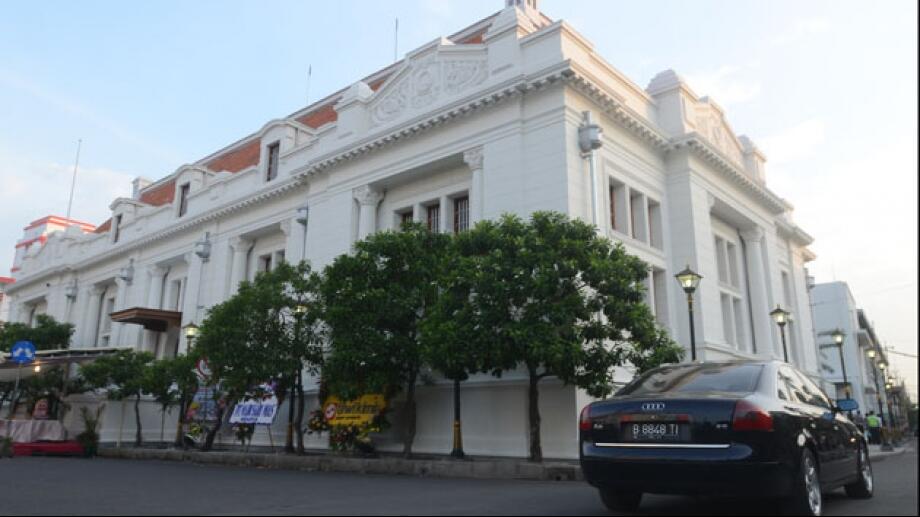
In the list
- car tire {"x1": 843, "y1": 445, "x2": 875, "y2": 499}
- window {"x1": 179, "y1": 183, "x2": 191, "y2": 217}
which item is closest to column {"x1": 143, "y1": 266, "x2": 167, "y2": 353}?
window {"x1": 179, "y1": 183, "x2": 191, "y2": 217}

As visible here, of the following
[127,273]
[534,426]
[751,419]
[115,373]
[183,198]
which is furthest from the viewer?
[127,273]

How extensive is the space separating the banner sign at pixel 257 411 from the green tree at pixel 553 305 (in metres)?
8.85

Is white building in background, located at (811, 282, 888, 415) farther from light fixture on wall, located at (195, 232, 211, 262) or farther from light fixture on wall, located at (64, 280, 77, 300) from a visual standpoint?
light fixture on wall, located at (64, 280, 77, 300)

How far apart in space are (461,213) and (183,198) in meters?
18.0

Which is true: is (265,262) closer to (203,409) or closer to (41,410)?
(203,409)

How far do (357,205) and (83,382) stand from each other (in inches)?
475

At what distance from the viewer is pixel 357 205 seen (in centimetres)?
2170

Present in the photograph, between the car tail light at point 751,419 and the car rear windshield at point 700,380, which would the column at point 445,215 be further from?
the car tail light at point 751,419

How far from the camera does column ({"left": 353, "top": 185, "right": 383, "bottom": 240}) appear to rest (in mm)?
21062

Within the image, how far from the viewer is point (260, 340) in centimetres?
1681

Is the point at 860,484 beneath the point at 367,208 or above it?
beneath

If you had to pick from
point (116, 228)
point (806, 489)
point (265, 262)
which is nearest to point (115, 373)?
point (265, 262)

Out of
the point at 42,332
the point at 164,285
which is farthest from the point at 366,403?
the point at 42,332

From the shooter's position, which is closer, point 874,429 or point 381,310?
point 381,310
